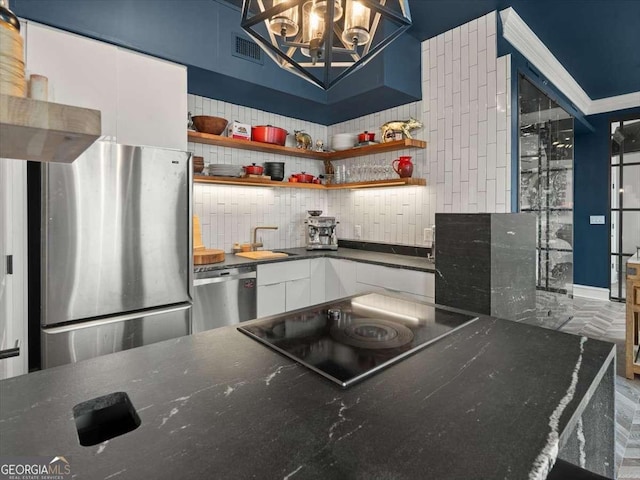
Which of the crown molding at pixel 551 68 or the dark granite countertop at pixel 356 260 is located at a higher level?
the crown molding at pixel 551 68

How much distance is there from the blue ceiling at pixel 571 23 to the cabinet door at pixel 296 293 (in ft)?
7.74

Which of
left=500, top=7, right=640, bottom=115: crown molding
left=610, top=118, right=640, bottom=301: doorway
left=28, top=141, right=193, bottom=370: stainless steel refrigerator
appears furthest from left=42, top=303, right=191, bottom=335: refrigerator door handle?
left=610, top=118, right=640, bottom=301: doorway

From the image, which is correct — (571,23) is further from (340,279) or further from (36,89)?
(36,89)

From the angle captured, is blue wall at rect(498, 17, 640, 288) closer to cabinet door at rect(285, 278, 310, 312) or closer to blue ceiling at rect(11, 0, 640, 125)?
blue ceiling at rect(11, 0, 640, 125)

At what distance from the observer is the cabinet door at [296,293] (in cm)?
319

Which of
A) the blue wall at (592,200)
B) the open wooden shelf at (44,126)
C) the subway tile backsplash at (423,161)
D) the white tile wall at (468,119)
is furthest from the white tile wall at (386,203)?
the blue wall at (592,200)

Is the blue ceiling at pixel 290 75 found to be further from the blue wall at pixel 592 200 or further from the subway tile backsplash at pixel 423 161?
the blue wall at pixel 592 200

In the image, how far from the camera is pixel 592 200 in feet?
17.5

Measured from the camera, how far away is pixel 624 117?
4957 millimetres

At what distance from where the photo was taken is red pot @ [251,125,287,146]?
11.0 feet

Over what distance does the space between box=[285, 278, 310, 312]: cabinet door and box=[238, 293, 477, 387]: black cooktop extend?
1752 mm

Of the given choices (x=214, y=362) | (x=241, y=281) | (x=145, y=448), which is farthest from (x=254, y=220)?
(x=145, y=448)

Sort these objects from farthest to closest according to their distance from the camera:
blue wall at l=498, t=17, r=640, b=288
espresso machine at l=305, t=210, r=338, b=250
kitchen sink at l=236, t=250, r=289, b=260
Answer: blue wall at l=498, t=17, r=640, b=288, espresso machine at l=305, t=210, r=338, b=250, kitchen sink at l=236, t=250, r=289, b=260

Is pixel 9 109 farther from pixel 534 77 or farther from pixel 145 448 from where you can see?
pixel 534 77
